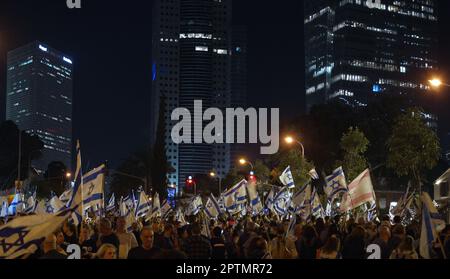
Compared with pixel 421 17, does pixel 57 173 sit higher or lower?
lower

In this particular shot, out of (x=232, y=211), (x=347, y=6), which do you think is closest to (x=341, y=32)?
(x=347, y=6)

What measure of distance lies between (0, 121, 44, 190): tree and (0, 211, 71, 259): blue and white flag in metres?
80.6

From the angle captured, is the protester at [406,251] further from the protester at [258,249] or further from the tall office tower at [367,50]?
the tall office tower at [367,50]

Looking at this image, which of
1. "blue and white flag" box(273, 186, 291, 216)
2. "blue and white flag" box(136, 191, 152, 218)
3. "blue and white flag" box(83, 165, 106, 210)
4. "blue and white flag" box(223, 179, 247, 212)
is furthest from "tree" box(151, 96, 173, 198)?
"blue and white flag" box(83, 165, 106, 210)

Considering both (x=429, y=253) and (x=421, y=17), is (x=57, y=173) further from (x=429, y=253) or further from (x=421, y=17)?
(x=421, y=17)

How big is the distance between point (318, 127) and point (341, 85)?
356 feet

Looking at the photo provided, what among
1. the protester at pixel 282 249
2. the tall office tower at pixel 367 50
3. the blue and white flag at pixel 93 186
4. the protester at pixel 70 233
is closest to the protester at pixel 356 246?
the protester at pixel 282 249

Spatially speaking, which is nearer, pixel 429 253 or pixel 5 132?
pixel 429 253

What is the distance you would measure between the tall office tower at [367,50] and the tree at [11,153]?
3921 inches

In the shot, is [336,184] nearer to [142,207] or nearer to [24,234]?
[142,207]

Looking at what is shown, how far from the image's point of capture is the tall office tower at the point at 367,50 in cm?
17850

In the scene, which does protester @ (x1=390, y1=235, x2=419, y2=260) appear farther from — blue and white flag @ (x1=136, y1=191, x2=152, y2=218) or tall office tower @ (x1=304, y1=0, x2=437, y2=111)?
tall office tower @ (x1=304, y1=0, x2=437, y2=111)

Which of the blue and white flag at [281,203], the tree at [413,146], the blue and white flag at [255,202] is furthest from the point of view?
the blue and white flag at [255,202]
